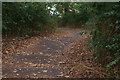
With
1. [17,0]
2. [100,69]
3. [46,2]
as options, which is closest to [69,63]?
[100,69]

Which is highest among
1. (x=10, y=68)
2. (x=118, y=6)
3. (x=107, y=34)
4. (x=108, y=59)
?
(x=118, y=6)

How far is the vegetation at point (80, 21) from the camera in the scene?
4152mm

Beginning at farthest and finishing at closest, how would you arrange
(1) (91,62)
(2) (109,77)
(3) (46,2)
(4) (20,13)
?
(3) (46,2) → (4) (20,13) → (1) (91,62) → (2) (109,77)

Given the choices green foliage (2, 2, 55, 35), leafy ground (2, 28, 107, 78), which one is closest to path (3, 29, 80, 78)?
leafy ground (2, 28, 107, 78)

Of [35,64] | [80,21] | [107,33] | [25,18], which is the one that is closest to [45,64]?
[35,64]

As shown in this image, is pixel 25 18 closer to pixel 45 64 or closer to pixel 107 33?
pixel 45 64

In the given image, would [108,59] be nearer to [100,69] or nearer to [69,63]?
[100,69]

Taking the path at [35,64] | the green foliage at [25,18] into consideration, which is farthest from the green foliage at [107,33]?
the green foliage at [25,18]

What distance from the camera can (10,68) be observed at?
4668mm

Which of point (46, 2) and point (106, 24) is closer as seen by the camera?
point (106, 24)

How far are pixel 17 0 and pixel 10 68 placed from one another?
4.56 m

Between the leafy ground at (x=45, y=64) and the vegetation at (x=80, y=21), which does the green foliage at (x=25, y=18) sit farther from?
the leafy ground at (x=45, y=64)

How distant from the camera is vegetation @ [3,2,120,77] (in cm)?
415

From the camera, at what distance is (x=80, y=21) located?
17.7 m
